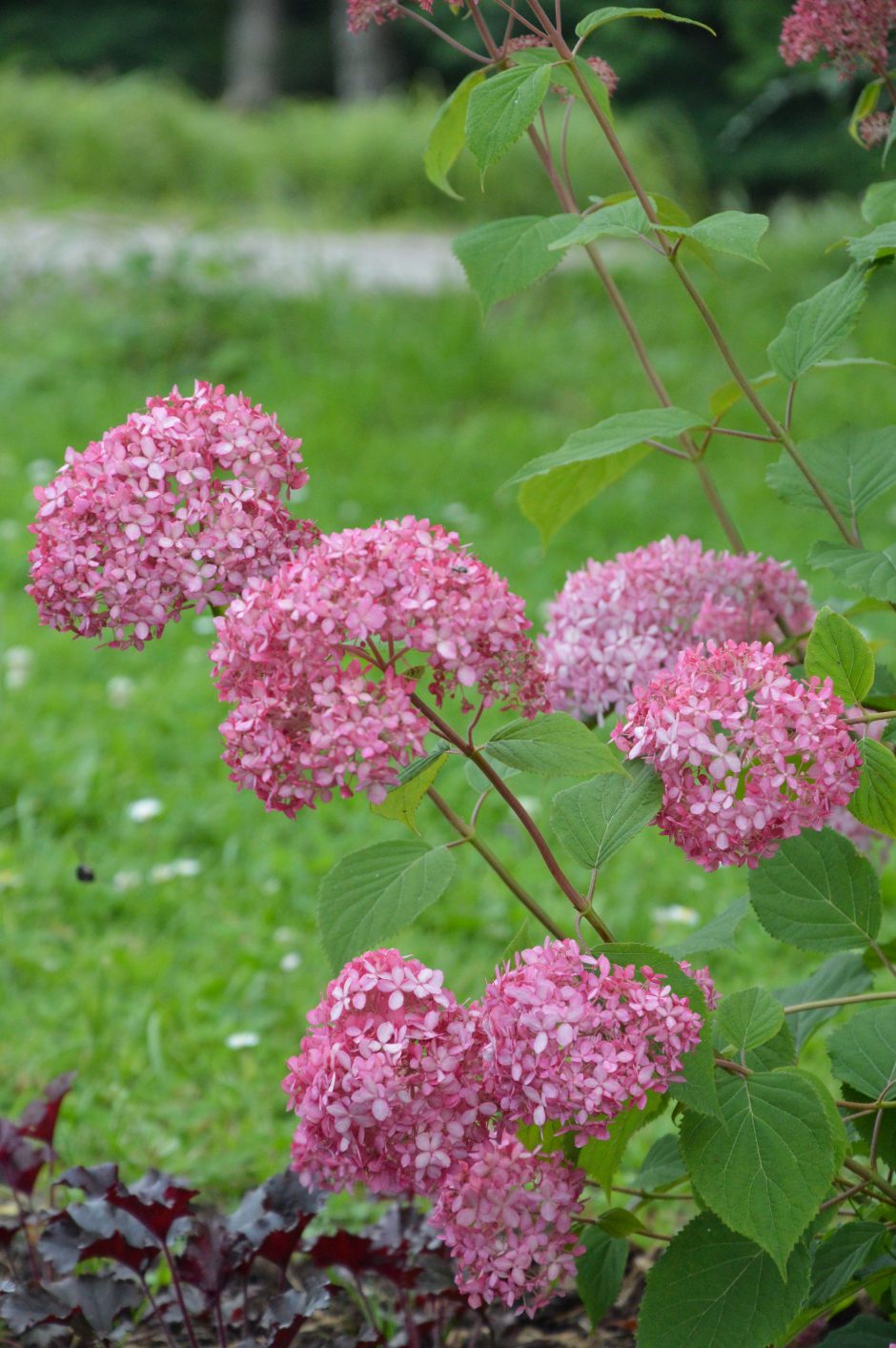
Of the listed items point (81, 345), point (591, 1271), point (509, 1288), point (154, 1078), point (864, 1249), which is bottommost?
point (81, 345)

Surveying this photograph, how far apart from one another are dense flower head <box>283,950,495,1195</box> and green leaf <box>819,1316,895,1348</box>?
476 mm

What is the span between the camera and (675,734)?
2.96 ft

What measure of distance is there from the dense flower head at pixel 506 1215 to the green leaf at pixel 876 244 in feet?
2.26

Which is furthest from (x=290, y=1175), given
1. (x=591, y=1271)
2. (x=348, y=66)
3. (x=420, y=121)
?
(x=348, y=66)

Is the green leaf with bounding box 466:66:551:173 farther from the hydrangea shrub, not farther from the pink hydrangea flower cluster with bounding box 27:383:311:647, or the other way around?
the pink hydrangea flower cluster with bounding box 27:383:311:647

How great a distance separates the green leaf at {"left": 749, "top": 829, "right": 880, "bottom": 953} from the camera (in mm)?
1153

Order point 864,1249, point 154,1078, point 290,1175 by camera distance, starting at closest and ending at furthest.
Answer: point 864,1249, point 290,1175, point 154,1078

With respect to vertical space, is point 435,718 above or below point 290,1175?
above

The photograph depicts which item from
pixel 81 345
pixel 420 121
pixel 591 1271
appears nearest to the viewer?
pixel 591 1271

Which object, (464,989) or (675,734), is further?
(464,989)

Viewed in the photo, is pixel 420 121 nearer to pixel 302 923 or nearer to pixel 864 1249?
pixel 302 923

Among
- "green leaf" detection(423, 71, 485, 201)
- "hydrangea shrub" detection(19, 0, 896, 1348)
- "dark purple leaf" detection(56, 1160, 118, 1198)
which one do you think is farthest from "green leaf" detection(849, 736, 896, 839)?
"dark purple leaf" detection(56, 1160, 118, 1198)

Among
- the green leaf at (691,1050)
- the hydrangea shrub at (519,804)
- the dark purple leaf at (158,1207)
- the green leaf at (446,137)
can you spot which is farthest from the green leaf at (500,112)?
the dark purple leaf at (158,1207)

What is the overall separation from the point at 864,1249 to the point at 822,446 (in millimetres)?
670
